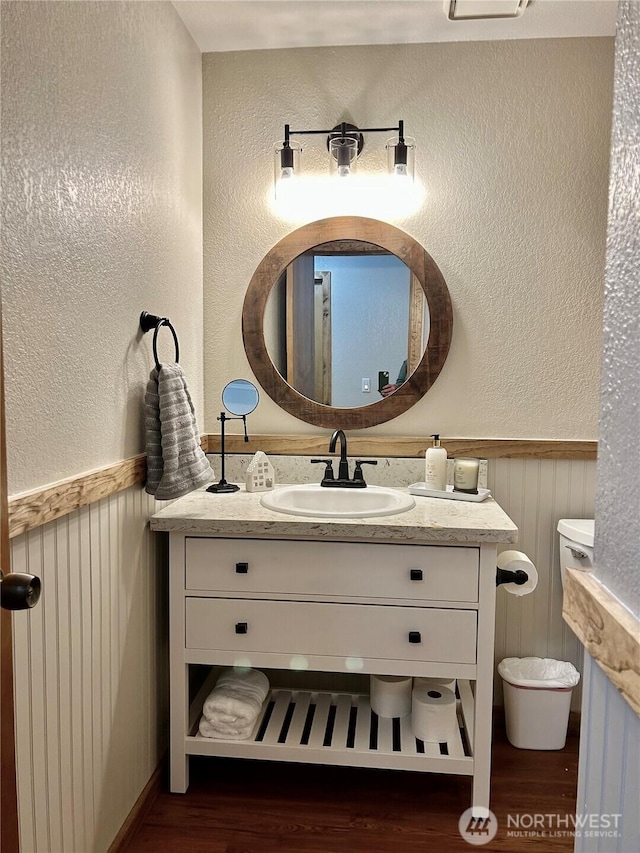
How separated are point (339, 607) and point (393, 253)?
1.27 m

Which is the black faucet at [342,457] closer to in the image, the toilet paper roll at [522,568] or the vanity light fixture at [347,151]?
the toilet paper roll at [522,568]

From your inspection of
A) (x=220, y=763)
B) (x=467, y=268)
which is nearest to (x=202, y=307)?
(x=467, y=268)

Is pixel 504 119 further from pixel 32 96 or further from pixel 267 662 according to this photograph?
pixel 267 662

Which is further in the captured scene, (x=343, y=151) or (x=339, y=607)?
(x=343, y=151)

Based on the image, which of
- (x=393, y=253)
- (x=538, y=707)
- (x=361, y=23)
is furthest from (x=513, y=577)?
(x=361, y=23)

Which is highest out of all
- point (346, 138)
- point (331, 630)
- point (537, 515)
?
point (346, 138)

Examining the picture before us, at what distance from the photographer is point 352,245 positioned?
2414 mm

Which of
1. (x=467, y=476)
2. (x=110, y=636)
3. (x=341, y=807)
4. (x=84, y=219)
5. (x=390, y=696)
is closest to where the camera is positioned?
(x=84, y=219)

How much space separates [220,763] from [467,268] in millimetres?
1883

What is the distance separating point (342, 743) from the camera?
6.46 feet

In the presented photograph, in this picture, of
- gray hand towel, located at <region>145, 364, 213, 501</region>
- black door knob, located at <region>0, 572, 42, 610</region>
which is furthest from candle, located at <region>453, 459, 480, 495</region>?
black door knob, located at <region>0, 572, 42, 610</region>

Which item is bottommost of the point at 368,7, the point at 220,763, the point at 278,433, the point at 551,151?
the point at 220,763

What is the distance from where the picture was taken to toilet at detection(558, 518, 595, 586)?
216 centimetres

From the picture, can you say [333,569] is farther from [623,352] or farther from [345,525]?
[623,352]
